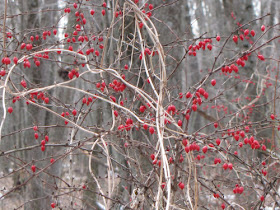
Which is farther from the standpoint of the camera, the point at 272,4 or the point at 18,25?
the point at 272,4

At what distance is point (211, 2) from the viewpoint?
392 inches

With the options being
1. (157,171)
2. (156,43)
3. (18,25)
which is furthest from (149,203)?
(18,25)

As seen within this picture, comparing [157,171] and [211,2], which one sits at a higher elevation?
[211,2]

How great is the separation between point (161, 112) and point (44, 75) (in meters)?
3.86

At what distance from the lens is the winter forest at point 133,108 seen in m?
2.52

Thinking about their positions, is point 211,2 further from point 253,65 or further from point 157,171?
point 157,171

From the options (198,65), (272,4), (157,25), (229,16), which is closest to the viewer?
(157,25)

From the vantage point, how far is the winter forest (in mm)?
2520

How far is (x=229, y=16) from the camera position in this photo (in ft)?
27.9

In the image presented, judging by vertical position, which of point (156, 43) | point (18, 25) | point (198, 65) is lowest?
point (198, 65)

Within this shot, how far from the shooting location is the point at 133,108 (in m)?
3.74

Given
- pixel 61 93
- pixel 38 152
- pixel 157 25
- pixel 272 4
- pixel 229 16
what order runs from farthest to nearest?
1. pixel 272 4
2. pixel 229 16
3. pixel 61 93
4. pixel 38 152
5. pixel 157 25

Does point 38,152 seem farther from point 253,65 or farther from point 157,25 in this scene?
point 253,65

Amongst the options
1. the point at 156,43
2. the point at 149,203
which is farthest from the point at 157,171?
the point at 156,43
